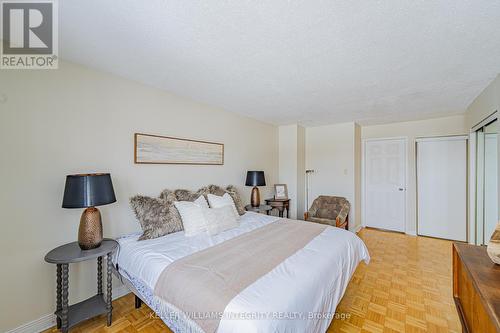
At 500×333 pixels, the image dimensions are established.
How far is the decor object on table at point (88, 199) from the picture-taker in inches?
67.6

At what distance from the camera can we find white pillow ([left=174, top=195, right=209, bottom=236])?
7.54 feet

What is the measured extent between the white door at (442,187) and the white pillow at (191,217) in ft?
14.3

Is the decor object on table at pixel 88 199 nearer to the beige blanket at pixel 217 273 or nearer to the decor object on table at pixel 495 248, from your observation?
the beige blanket at pixel 217 273

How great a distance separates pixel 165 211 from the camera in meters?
2.35

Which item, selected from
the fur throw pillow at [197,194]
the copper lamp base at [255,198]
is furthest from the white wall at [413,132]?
the fur throw pillow at [197,194]

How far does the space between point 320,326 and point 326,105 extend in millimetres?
2850

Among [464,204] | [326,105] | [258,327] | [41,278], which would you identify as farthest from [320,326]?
[464,204]

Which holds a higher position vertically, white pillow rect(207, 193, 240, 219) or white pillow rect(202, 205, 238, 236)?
white pillow rect(207, 193, 240, 219)

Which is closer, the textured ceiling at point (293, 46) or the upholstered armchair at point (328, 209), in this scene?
the textured ceiling at point (293, 46)

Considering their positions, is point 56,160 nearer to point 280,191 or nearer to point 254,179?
point 254,179

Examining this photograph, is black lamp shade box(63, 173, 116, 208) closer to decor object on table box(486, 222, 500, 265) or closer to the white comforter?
the white comforter

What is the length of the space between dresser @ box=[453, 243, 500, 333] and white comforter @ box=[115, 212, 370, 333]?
0.74m

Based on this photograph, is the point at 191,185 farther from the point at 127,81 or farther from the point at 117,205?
the point at 127,81

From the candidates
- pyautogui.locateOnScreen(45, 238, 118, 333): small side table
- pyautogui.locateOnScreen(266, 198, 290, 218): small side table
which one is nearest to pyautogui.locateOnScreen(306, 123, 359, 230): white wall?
pyautogui.locateOnScreen(266, 198, 290, 218): small side table
